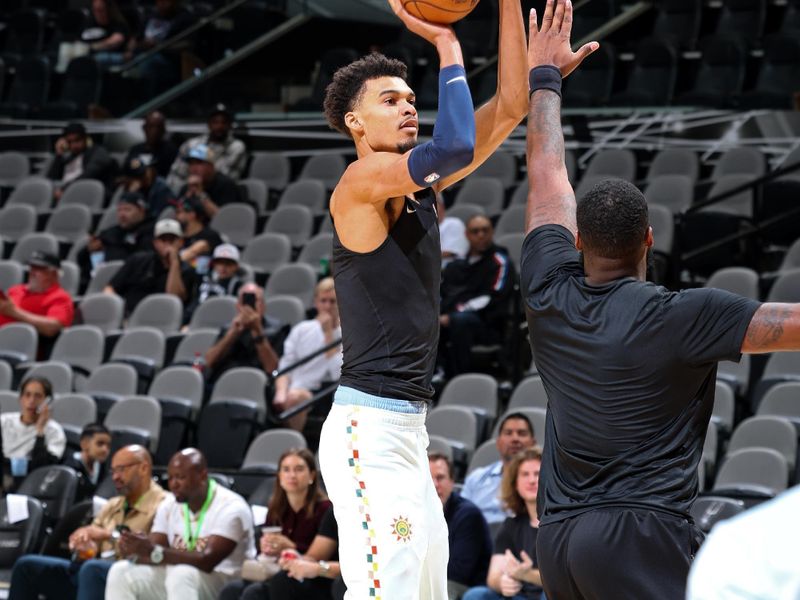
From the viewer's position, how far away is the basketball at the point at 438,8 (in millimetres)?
3814

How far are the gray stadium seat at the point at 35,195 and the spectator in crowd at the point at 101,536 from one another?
6901 mm

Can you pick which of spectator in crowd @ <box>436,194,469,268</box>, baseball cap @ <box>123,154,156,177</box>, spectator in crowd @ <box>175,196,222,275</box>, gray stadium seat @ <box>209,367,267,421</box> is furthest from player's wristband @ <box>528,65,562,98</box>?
baseball cap @ <box>123,154,156,177</box>

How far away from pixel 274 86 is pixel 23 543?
828 centimetres

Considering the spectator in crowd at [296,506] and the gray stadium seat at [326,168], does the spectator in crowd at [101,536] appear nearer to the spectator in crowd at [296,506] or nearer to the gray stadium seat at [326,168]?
the spectator in crowd at [296,506]

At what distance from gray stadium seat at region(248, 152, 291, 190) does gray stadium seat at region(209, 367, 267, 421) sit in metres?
4.36

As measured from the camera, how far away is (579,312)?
10.1 ft

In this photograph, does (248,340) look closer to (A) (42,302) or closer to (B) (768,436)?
(A) (42,302)

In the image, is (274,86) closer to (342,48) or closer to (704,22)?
(342,48)

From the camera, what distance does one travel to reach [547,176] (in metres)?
3.43

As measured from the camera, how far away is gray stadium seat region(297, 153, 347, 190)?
1397 centimetres

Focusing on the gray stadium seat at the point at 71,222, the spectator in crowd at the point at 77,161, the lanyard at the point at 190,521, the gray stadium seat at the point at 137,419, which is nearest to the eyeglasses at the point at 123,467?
the lanyard at the point at 190,521

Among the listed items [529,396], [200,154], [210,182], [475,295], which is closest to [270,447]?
[529,396]

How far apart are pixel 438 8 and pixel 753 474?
15.3ft

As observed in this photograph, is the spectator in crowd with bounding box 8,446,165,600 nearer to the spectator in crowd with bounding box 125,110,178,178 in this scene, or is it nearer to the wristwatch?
the wristwatch
